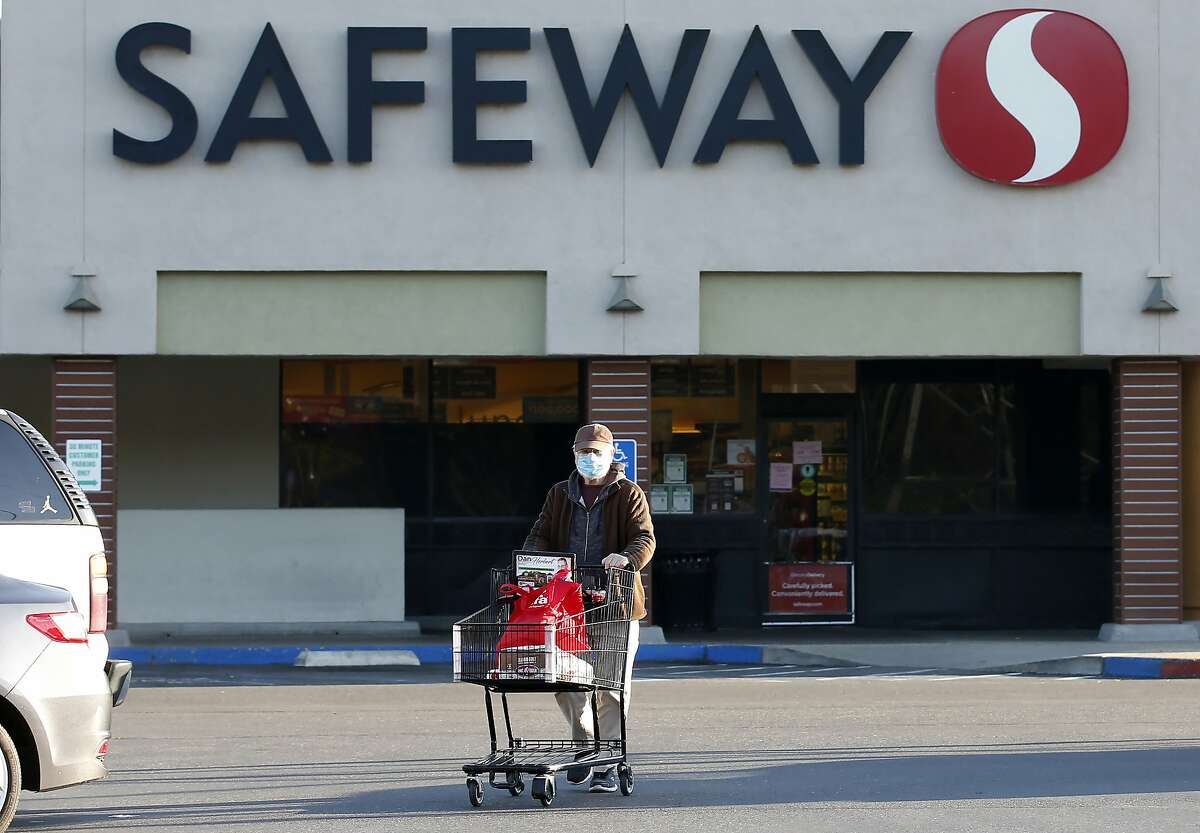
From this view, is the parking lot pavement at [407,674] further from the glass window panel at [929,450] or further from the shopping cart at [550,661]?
the shopping cart at [550,661]

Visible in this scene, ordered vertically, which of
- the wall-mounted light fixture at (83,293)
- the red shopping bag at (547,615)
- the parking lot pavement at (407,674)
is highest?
the wall-mounted light fixture at (83,293)

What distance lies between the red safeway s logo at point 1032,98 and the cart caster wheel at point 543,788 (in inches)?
478

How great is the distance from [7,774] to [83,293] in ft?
39.4

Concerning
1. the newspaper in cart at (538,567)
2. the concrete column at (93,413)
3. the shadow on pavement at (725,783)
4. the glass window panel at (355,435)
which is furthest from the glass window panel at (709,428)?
the newspaper in cart at (538,567)

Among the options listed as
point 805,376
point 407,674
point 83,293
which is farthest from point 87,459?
point 805,376

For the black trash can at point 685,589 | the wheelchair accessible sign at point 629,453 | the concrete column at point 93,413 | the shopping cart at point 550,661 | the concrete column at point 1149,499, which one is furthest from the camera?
the black trash can at point 685,589

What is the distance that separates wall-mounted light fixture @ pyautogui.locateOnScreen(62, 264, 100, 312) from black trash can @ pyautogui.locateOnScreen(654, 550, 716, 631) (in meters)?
7.02

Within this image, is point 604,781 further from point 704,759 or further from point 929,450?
A: point 929,450

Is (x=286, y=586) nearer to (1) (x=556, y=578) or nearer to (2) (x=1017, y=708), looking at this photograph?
(2) (x=1017, y=708)

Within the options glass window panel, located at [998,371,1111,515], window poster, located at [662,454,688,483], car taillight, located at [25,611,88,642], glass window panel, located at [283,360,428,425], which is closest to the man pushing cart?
car taillight, located at [25,611,88,642]

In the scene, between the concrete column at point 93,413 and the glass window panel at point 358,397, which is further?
the glass window panel at point 358,397

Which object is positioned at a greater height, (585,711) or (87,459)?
(87,459)

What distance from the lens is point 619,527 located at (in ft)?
31.8

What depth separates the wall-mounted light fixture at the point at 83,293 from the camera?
19172 millimetres
